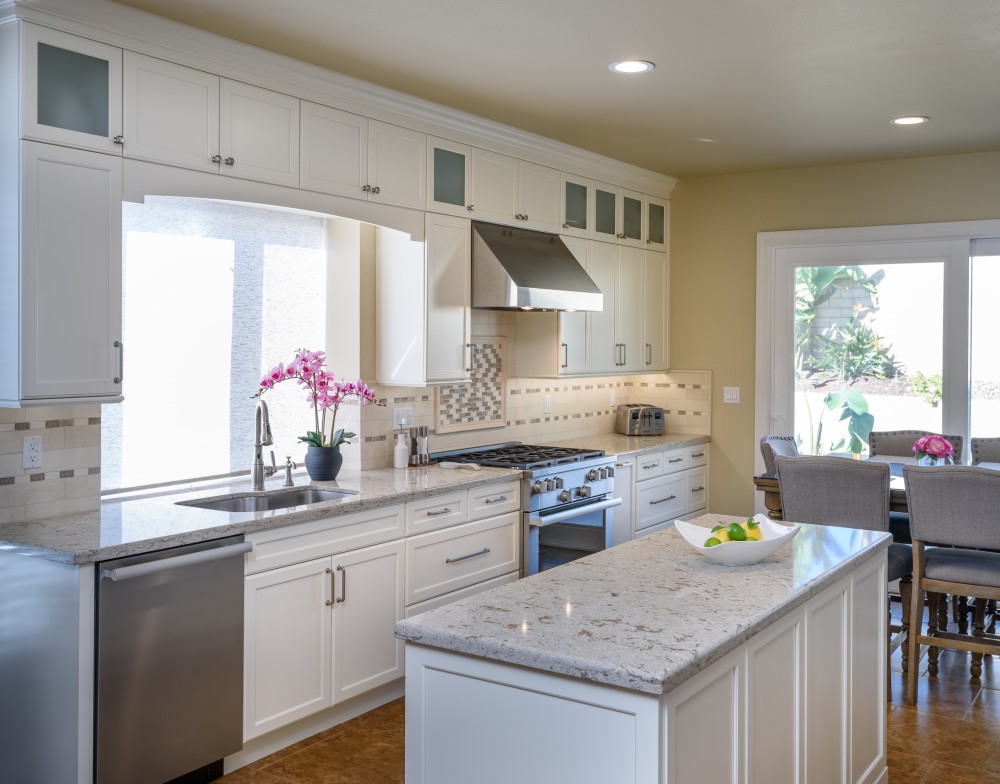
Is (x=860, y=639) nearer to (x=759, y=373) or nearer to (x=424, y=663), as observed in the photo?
(x=424, y=663)

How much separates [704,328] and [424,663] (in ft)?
15.9

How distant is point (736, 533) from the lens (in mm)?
2701

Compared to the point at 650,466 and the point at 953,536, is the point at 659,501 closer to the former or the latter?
the point at 650,466

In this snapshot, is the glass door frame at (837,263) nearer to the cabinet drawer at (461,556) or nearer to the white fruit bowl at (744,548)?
the cabinet drawer at (461,556)

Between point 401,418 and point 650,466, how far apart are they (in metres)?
1.83

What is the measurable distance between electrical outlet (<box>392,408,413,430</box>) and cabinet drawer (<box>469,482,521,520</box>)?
590 millimetres

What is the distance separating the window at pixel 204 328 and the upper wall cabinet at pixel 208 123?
363 mm

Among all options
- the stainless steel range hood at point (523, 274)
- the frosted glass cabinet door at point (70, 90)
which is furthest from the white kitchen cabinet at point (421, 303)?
the frosted glass cabinet door at point (70, 90)

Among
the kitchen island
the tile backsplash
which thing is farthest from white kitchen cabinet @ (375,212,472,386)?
the kitchen island

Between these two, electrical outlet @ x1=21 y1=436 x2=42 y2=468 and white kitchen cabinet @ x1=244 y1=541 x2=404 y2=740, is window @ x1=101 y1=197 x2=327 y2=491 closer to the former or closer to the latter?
electrical outlet @ x1=21 y1=436 x2=42 y2=468

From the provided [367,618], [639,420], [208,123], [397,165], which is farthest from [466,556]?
[639,420]

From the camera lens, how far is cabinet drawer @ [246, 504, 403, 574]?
335cm

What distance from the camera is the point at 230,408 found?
4098 millimetres

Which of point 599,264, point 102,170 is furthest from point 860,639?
point 599,264
